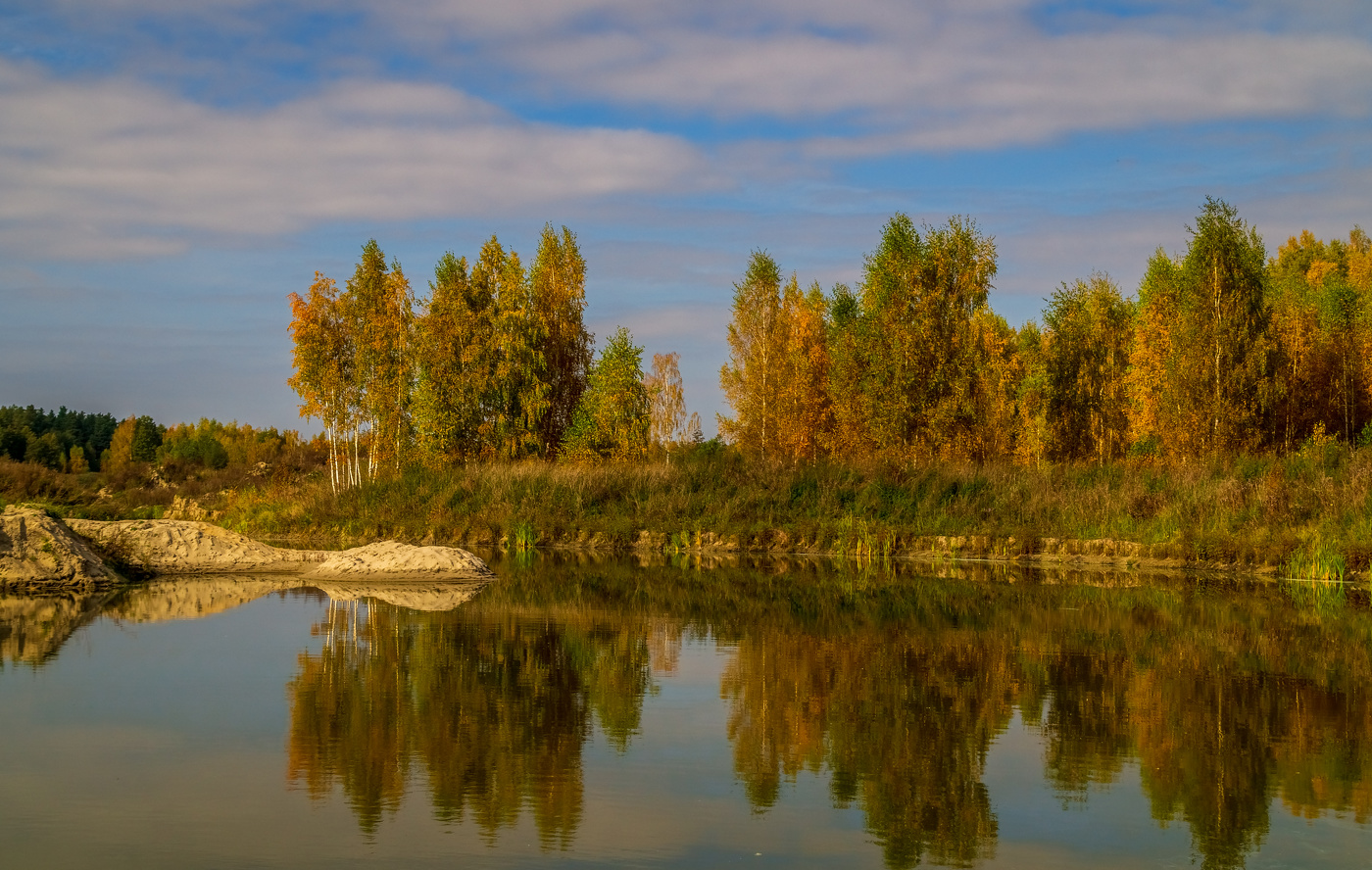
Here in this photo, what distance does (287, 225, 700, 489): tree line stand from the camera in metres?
43.5

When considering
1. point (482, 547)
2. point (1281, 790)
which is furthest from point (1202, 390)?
point (1281, 790)

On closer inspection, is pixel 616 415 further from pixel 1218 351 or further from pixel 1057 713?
pixel 1057 713

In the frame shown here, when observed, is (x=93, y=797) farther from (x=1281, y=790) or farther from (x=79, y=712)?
(x=1281, y=790)

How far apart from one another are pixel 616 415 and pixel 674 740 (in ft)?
121

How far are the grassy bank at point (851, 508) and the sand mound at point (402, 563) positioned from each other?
8.05 metres

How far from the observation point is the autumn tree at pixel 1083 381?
176 feet

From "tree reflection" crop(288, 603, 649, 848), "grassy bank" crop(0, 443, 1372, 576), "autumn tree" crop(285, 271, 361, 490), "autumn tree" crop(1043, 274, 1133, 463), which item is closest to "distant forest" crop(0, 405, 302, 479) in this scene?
"autumn tree" crop(285, 271, 361, 490)

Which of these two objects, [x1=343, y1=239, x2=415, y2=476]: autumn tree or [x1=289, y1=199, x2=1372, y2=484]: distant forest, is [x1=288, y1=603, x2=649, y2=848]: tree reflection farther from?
[x1=343, y1=239, x2=415, y2=476]: autumn tree

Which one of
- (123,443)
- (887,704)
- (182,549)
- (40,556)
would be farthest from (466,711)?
(123,443)

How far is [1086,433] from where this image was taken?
179ft

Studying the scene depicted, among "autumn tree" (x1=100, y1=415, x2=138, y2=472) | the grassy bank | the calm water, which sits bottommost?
the calm water

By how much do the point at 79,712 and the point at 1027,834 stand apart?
6868mm

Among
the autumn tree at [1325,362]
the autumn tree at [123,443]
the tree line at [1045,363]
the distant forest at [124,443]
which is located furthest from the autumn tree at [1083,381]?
the autumn tree at [123,443]

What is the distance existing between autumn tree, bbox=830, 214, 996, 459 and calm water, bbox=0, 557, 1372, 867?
1013 inches
